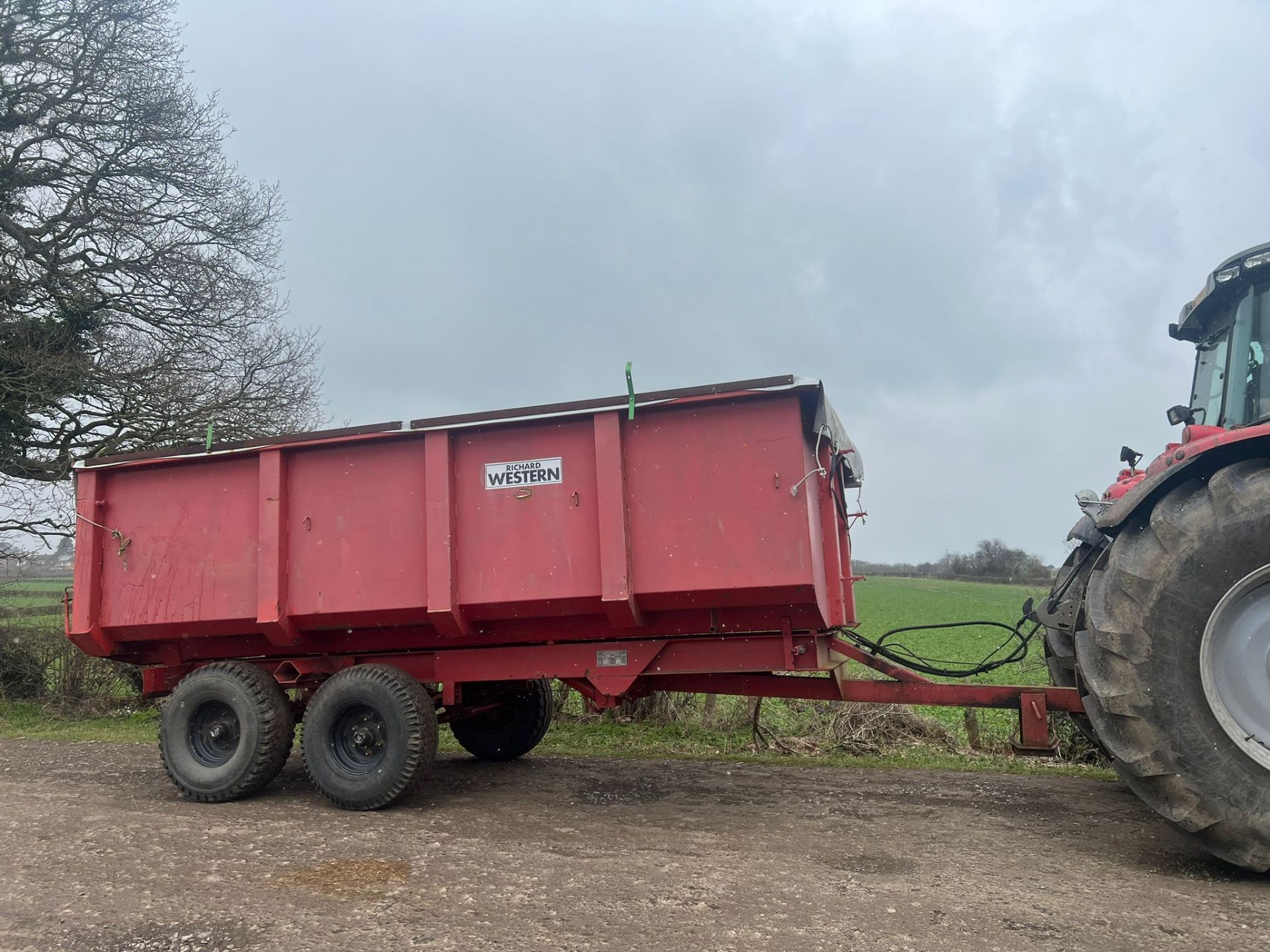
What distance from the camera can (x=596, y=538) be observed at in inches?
201

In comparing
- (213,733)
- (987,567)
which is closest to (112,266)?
(213,733)

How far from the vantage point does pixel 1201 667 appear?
3.73 meters

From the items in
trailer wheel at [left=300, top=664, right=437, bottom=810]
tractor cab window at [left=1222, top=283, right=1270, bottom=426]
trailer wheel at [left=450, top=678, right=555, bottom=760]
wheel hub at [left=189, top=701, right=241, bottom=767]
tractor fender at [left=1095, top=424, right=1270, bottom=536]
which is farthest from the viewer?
trailer wheel at [left=450, top=678, right=555, bottom=760]

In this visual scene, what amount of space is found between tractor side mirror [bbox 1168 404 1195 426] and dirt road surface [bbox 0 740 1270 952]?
87.0 inches

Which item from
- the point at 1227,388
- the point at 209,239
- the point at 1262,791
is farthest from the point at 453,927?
the point at 209,239

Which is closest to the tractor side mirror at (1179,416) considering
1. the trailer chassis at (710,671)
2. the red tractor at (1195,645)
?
the red tractor at (1195,645)

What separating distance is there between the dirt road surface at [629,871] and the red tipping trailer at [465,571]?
1.92ft

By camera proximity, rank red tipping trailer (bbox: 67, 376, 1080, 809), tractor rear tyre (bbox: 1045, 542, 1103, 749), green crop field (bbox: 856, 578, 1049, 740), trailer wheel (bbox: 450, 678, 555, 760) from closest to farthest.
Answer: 1. red tipping trailer (bbox: 67, 376, 1080, 809)
2. tractor rear tyre (bbox: 1045, 542, 1103, 749)
3. trailer wheel (bbox: 450, 678, 555, 760)
4. green crop field (bbox: 856, 578, 1049, 740)

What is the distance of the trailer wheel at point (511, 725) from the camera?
702cm

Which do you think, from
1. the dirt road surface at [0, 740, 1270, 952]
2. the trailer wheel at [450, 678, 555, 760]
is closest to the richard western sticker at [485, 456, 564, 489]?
the dirt road surface at [0, 740, 1270, 952]

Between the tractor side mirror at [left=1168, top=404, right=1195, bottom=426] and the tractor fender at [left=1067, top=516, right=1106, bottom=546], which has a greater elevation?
the tractor side mirror at [left=1168, top=404, right=1195, bottom=426]

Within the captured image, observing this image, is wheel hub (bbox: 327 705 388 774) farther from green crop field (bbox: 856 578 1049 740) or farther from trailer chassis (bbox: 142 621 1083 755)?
green crop field (bbox: 856 578 1049 740)

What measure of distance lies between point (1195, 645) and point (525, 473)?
11.7ft

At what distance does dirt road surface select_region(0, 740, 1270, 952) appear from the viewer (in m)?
3.22
